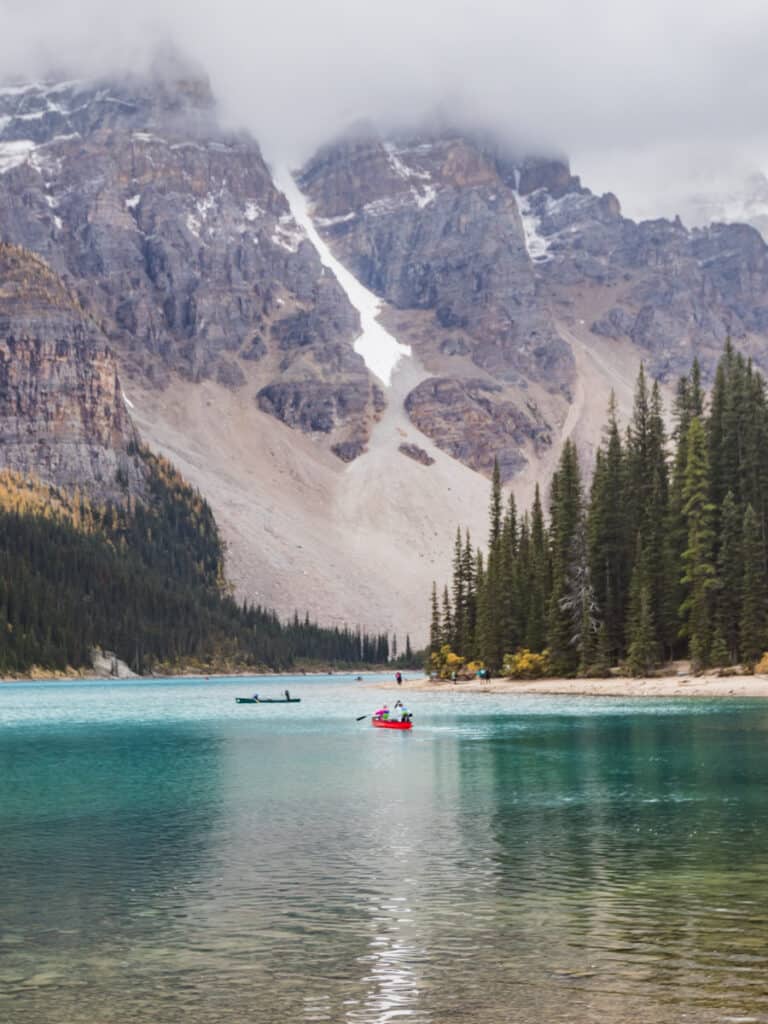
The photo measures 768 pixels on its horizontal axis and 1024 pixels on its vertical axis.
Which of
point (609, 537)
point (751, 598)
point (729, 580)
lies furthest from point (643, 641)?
point (609, 537)

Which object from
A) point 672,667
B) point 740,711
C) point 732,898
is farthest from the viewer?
point 672,667

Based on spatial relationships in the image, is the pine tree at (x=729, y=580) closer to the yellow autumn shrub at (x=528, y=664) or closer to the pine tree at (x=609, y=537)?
the pine tree at (x=609, y=537)

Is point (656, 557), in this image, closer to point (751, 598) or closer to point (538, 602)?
point (751, 598)

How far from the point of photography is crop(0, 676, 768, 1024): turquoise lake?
1895 centimetres

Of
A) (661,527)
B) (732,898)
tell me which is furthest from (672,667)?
(732,898)

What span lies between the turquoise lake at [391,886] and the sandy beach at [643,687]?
105 ft

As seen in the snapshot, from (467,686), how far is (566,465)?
27.0 metres

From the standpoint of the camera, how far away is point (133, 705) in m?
127

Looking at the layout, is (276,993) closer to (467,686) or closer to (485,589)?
(467,686)

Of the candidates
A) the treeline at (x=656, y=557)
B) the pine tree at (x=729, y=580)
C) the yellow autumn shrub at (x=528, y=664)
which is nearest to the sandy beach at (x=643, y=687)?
the yellow autumn shrub at (x=528, y=664)

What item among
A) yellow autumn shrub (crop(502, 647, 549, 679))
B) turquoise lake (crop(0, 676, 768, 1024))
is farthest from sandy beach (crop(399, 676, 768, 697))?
turquoise lake (crop(0, 676, 768, 1024))

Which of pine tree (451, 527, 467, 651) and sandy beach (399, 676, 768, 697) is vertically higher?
pine tree (451, 527, 467, 651)

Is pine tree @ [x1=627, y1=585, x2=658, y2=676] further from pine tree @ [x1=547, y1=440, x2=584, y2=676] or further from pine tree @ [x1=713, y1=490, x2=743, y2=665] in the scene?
pine tree @ [x1=547, y1=440, x2=584, y2=676]

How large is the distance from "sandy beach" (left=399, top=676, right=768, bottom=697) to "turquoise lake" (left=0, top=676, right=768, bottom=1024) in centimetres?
3192
